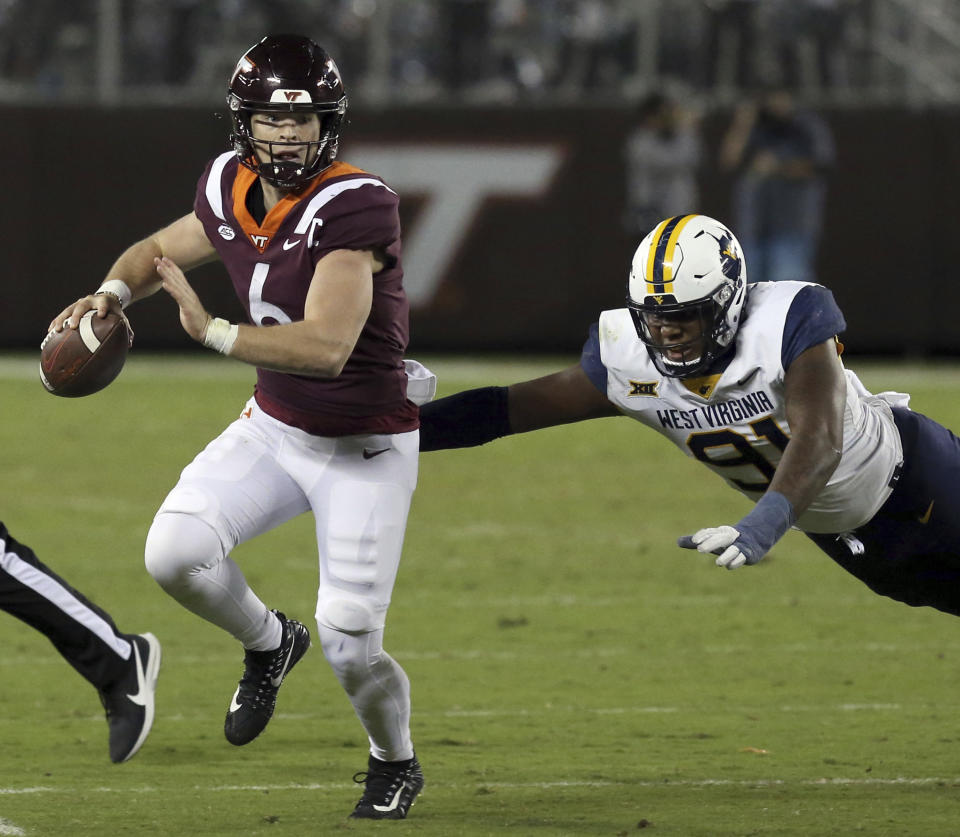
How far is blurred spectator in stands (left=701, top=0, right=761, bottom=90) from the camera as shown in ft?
49.5

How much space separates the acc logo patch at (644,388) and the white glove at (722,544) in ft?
2.69

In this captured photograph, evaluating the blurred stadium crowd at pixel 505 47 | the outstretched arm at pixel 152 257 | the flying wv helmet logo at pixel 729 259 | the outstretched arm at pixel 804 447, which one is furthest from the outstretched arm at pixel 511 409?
the blurred stadium crowd at pixel 505 47

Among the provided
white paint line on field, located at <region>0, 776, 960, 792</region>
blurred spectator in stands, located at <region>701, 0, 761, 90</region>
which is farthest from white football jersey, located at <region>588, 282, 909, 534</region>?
blurred spectator in stands, located at <region>701, 0, 761, 90</region>

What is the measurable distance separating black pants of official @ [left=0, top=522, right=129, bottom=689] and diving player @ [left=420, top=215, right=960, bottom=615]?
3.42 ft

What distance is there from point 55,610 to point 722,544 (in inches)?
74.0

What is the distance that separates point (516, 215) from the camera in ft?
50.3

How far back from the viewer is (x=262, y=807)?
4758mm

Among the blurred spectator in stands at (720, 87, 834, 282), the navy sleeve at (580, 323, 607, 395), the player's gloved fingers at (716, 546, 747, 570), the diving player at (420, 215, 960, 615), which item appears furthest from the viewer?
the blurred spectator in stands at (720, 87, 834, 282)

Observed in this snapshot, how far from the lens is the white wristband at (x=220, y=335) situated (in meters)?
4.21

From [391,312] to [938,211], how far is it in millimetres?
11426

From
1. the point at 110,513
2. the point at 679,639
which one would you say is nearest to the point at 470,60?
the point at 110,513

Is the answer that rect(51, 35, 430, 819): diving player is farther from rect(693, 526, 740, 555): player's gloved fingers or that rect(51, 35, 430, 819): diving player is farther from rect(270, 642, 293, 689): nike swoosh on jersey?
rect(693, 526, 740, 555): player's gloved fingers

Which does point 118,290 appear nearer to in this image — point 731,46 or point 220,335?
point 220,335

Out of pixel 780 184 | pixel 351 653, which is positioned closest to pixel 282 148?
pixel 351 653
